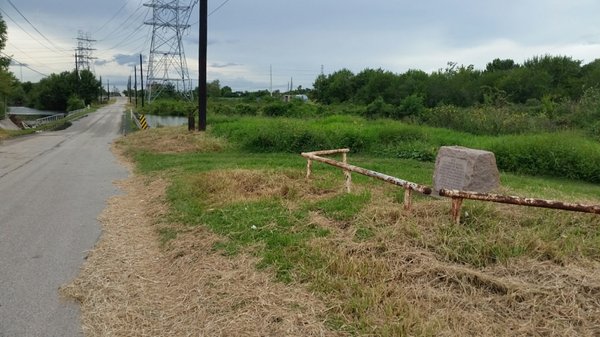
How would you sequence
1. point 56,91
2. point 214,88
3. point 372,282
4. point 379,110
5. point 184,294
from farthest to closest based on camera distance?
point 214,88
point 56,91
point 379,110
point 184,294
point 372,282

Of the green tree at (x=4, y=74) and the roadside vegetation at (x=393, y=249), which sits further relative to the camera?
the green tree at (x=4, y=74)

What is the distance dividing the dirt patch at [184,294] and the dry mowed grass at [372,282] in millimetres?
12

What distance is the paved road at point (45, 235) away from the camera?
12.9 ft

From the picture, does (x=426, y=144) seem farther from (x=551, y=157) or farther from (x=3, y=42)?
(x=3, y=42)

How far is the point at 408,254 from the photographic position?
4.34 metres

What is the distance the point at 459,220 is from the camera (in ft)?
16.3

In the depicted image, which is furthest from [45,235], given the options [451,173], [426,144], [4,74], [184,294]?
[4,74]

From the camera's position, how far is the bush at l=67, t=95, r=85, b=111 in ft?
271

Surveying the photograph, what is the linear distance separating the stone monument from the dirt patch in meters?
4.30

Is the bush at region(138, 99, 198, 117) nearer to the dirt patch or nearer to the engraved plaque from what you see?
the engraved plaque

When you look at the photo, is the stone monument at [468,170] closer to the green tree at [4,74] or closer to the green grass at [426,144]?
the green grass at [426,144]

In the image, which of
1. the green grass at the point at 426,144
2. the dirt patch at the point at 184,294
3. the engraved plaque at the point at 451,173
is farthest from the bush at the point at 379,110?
the dirt patch at the point at 184,294

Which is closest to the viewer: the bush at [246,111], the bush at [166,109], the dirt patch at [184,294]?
the dirt patch at [184,294]

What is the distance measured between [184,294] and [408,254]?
207cm
